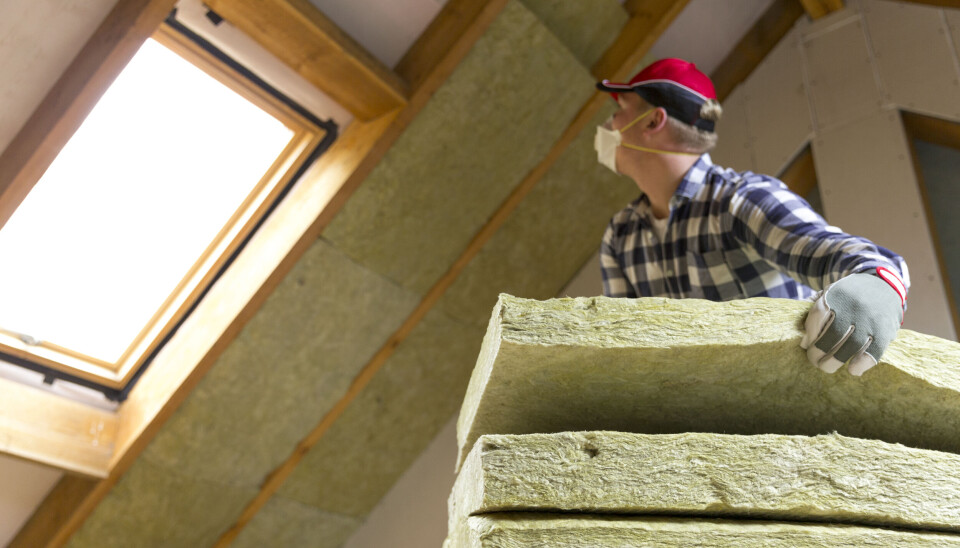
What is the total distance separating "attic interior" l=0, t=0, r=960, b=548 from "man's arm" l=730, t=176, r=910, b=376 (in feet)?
4.62

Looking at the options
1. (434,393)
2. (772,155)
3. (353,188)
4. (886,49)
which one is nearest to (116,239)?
(353,188)

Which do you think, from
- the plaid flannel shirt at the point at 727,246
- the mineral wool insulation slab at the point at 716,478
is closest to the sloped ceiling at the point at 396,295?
the plaid flannel shirt at the point at 727,246

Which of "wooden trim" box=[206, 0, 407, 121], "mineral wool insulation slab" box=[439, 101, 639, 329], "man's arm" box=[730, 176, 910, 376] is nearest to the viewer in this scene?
"man's arm" box=[730, 176, 910, 376]

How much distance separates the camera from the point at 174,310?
291 centimetres

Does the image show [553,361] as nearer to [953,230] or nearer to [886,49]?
[953,230]

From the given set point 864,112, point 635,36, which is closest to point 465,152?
point 635,36

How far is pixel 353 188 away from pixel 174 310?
0.83 meters

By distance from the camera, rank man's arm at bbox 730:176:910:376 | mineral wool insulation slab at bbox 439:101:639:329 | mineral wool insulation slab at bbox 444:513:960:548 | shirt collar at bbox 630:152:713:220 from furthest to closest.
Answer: mineral wool insulation slab at bbox 439:101:639:329
shirt collar at bbox 630:152:713:220
man's arm at bbox 730:176:910:376
mineral wool insulation slab at bbox 444:513:960:548

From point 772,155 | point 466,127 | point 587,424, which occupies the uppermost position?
point 772,155

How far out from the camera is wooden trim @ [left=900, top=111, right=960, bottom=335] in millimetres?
2620

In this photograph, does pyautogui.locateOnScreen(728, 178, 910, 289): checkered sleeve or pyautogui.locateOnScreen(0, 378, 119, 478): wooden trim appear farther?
pyautogui.locateOnScreen(0, 378, 119, 478): wooden trim

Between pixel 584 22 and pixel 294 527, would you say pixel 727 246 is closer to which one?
pixel 584 22

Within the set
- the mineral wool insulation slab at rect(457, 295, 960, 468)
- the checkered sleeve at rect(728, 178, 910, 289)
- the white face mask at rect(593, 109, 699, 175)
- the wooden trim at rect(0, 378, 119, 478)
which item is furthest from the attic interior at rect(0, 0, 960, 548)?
the mineral wool insulation slab at rect(457, 295, 960, 468)

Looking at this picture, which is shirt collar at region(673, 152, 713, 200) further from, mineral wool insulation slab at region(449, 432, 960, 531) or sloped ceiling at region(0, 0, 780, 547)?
sloped ceiling at region(0, 0, 780, 547)
